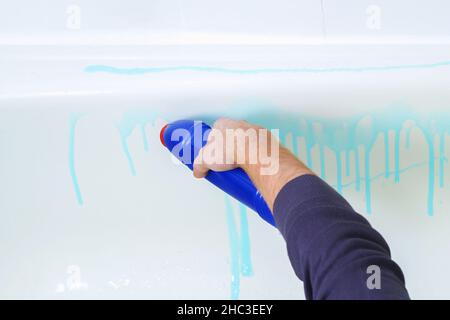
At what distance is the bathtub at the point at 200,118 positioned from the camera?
0.72m

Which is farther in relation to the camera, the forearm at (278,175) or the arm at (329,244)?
the forearm at (278,175)

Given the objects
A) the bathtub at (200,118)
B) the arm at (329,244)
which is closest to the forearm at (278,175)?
the arm at (329,244)

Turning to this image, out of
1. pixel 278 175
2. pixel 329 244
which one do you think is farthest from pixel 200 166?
pixel 329 244

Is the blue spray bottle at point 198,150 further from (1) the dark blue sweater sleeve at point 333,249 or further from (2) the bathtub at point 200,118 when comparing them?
(1) the dark blue sweater sleeve at point 333,249

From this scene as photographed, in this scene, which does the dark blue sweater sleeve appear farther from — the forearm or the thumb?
the thumb

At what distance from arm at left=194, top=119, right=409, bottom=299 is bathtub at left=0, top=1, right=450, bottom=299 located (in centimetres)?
21

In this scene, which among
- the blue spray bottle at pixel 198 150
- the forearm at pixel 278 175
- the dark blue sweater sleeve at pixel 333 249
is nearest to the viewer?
the dark blue sweater sleeve at pixel 333 249

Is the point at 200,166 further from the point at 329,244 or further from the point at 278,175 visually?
the point at 329,244

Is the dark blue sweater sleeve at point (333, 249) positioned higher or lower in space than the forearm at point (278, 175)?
lower

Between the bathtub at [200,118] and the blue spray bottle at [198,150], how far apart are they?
0.03 m

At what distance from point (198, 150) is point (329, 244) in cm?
31

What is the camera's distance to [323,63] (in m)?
0.72

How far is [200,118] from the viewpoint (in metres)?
0.75
